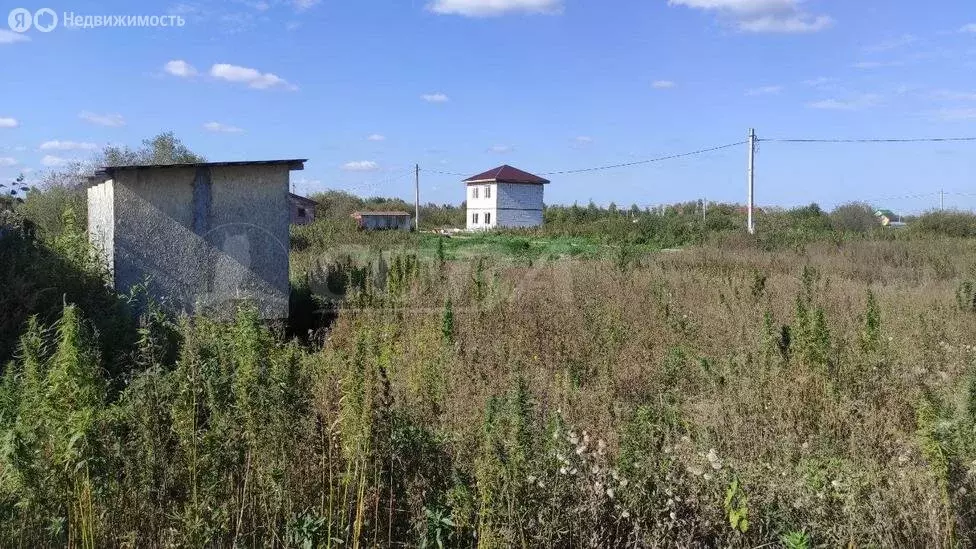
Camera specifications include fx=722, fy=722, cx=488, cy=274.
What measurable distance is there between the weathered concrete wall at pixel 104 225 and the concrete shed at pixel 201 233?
16mm

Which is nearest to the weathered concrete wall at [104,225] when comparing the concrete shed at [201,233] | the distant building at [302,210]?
the concrete shed at [201,233]

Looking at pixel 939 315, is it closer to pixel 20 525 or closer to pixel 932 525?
pixel 932 525

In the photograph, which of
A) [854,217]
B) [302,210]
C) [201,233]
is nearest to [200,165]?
[201,233]

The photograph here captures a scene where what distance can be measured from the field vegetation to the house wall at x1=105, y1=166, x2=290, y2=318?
93 cm

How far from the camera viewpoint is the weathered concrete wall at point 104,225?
8836 mm

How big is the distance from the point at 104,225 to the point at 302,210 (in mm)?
32857

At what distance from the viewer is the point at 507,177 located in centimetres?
5106

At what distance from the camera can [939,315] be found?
8.71 meters

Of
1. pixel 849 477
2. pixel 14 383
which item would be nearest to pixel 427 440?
pixel 849 477

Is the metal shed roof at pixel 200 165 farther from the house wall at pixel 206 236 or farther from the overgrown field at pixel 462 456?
the overgrown field at pixel 462 456

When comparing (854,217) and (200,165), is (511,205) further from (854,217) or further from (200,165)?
(200,165)

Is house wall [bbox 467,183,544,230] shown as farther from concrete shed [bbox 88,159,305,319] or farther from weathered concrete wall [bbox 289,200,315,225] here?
concrete shed [bbox 88,159,305,319]

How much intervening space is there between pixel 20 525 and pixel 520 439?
2.33m

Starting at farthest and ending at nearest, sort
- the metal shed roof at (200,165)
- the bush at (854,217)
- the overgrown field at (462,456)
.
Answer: the bush at (854,217) < the metal shed roof at (200,165) < the overgrown field at (462,456)
